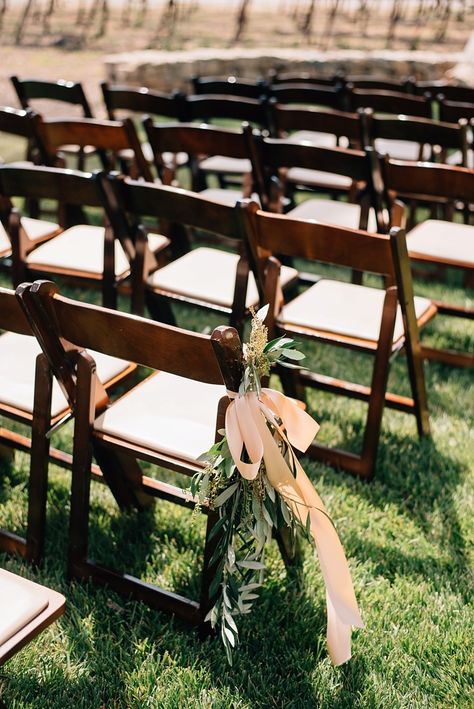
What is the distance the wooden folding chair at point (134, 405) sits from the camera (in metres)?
2.18

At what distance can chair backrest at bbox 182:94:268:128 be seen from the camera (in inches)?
198

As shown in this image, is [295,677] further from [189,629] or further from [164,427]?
[164,427]

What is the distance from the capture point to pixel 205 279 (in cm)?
367

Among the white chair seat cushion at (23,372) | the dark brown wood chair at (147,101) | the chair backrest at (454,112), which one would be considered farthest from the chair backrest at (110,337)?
the chair backrest at (454,112)

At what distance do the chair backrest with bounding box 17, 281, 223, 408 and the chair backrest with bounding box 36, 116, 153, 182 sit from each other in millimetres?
2195

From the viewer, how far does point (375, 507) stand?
303 cm

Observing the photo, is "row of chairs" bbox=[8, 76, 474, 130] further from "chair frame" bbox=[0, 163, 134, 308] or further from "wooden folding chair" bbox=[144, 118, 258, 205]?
"chair frame" bbox=[0, 163, 134, 308]

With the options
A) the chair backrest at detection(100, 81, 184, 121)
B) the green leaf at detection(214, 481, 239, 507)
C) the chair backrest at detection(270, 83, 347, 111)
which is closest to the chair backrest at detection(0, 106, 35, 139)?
the chair backrest at detection(100, 81, 184, 121)

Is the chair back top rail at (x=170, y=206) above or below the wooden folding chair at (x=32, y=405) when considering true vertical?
above

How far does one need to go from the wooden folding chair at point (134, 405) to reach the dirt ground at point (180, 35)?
403 inches

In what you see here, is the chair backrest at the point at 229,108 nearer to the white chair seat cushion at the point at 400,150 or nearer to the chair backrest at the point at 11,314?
the white chair seat cushion at the point at 400,150

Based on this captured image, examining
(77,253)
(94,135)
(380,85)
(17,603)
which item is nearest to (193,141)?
(94,135)

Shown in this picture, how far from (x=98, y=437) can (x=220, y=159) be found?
142 inches

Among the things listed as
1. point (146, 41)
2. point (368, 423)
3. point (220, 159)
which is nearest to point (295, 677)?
point (368, 423)
